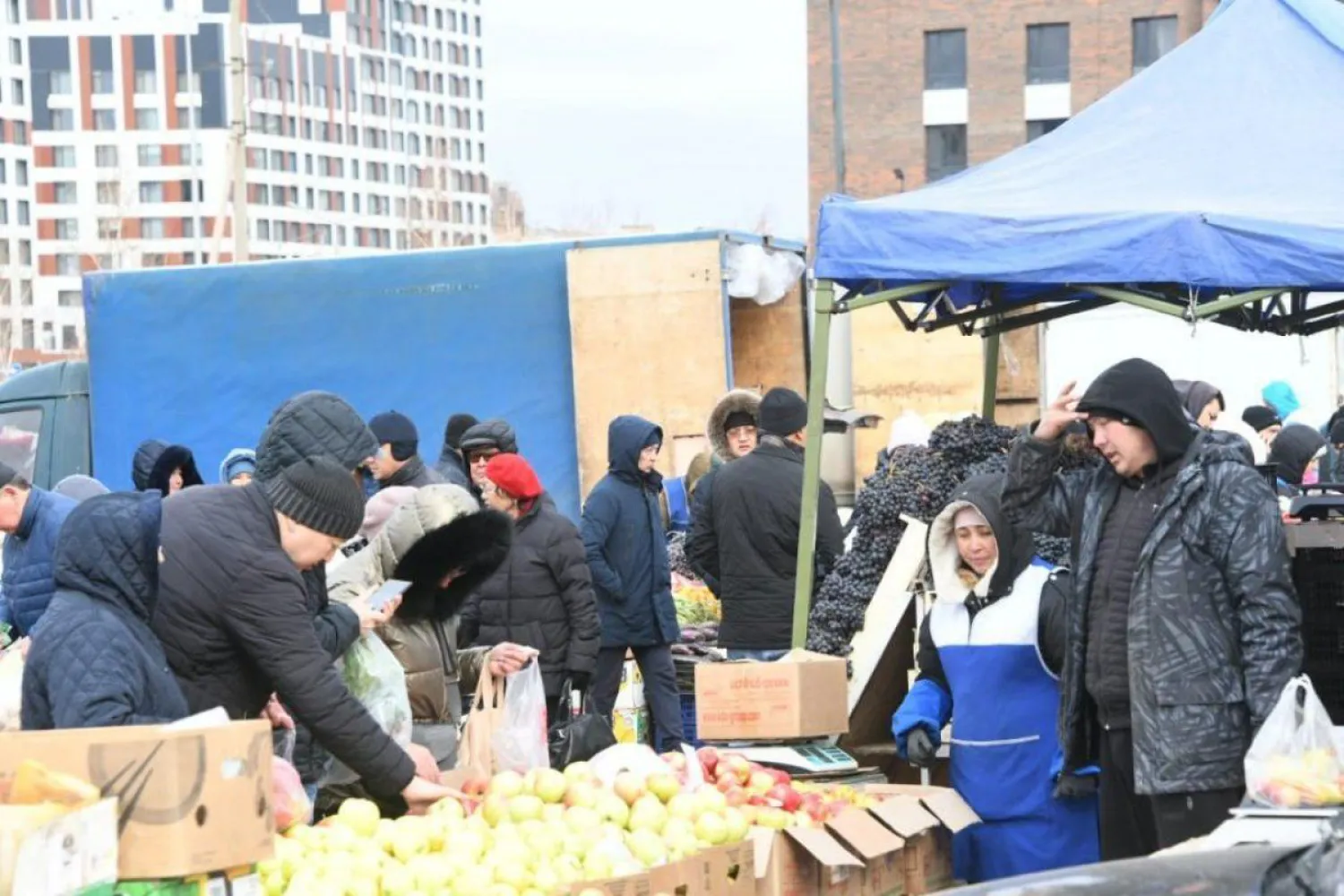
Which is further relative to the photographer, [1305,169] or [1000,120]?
[1000,120]

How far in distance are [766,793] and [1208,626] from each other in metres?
1.67

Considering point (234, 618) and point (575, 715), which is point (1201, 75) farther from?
point (234, 618)

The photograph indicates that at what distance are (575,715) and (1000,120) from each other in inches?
2017

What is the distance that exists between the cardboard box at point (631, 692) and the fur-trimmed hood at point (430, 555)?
3.62m

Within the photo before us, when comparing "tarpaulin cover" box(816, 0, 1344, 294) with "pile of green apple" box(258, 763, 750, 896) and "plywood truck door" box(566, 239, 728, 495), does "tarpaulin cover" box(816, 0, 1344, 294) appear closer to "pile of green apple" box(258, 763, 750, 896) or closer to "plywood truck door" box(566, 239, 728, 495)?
"pile of green apple" box(258, 763, 750, 896)

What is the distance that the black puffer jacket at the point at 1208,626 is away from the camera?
5.83 m

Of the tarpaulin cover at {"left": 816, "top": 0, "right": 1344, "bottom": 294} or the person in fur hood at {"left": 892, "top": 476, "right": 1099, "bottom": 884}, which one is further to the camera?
the tarpaulin cover at {"left": 816, "top": 0, "right": 1344, "bottom": 294}

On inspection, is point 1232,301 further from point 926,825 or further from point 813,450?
point 926,825

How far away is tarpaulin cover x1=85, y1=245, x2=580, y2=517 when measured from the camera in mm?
14234

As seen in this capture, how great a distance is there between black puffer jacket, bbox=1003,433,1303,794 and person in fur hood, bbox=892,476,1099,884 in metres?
0.79

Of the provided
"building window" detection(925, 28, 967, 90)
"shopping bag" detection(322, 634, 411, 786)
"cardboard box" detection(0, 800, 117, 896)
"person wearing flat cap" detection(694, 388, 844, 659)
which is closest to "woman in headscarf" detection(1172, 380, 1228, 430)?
"person wearing flat cap" detection(694, 388, 844, 659)

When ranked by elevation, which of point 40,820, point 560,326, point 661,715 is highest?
point 560,326

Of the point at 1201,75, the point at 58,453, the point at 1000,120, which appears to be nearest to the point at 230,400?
the point at 58,453

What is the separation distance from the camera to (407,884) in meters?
5.26
